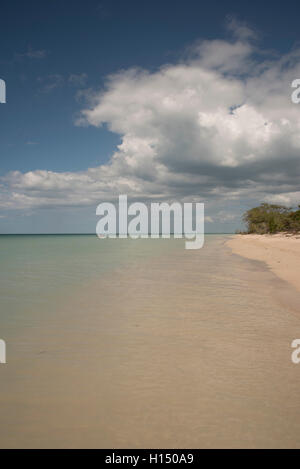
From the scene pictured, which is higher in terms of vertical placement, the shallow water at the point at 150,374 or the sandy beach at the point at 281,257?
the sandy beach at the point at 281,257

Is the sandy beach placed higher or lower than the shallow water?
higher

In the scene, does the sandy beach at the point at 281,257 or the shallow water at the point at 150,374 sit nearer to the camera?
the shallow water at the point at 150,374

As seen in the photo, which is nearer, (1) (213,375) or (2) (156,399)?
(2) (156,399)

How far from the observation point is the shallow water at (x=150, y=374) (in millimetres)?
2725

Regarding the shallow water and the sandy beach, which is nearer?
the shallow water

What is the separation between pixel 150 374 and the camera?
3.90 meters

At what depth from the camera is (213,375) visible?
3836mm

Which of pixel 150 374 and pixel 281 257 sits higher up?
pixel 281 257

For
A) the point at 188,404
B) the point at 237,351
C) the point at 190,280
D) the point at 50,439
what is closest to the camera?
the point at 50,439

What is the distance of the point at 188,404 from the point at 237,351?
1830mm

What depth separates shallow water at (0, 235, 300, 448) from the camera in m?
2.72

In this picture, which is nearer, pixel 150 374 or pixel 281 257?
pixel 150 374
